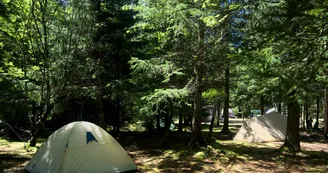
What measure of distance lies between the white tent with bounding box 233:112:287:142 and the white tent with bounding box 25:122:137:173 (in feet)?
29.3

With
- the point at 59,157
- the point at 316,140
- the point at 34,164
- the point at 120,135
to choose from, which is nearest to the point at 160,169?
the point at 59,157

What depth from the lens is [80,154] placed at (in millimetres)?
7281

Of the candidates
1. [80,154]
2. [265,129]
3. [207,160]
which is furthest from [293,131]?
[80,154]

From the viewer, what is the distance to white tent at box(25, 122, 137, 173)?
7.11 m

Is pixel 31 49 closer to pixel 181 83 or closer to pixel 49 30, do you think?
pixel 49 30

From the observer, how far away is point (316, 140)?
1498 cm

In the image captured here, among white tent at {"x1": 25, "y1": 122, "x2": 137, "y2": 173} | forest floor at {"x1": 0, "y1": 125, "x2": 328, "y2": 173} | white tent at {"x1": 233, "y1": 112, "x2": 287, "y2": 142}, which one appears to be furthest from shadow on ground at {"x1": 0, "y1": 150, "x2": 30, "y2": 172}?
white tent at {"x1": 233, "y1": 112, "x2": 287, "y2": 142}

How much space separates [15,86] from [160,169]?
21.2 feet

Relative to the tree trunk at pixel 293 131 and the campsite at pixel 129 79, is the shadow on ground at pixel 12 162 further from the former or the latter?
the tree trunk at pixel 293 131

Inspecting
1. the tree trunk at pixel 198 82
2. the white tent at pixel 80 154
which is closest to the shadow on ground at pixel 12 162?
the white tent at pixel 80 154

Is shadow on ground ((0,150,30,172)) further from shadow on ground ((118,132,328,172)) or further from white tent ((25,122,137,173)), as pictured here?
shadow on ground ((118,132,328,172))

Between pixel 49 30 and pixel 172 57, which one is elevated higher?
pixel 49 30

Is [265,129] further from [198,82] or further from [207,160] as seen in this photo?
[207,160]

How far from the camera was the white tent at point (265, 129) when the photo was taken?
14469mm
